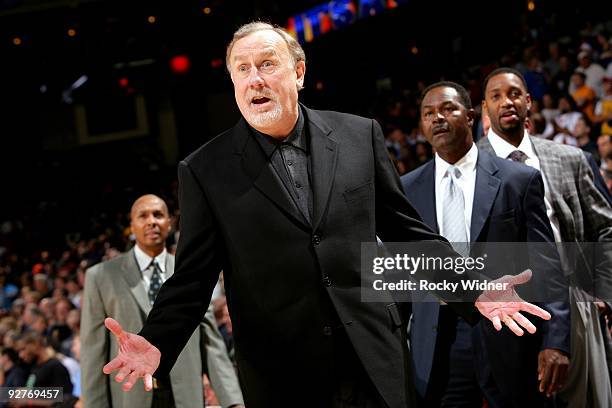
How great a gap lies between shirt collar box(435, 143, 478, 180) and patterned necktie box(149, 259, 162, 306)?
1582 mm

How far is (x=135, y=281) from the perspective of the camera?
3.95 m

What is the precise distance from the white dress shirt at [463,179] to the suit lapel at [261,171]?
1.14 meters

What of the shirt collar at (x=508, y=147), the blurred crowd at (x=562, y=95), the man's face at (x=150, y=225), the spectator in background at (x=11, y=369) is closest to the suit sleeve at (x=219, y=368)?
the man's face at (x=150, y=225)

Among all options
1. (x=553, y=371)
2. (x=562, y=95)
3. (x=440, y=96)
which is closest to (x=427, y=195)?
(x=440, y=96)

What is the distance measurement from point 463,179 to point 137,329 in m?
1.73

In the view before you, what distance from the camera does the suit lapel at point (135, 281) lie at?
3904 mm

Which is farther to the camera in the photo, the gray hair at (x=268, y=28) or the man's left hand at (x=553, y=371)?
the man's left hand at (x=553, y=371)

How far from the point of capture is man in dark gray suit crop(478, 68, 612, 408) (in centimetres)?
328

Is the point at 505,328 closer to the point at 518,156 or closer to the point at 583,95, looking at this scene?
the point at 518,156

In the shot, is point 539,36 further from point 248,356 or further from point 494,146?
point 248,356

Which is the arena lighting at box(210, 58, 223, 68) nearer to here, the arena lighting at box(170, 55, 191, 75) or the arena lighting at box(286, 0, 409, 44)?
the arena lighting at box(170, 55, 191, 75)

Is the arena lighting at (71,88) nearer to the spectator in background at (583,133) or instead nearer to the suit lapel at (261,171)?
the spectator in background at (583,133)

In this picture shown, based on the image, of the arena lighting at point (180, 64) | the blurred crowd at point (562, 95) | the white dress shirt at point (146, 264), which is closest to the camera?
the white dress shirt at point (146, 264)

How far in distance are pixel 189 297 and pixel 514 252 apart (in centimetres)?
140
